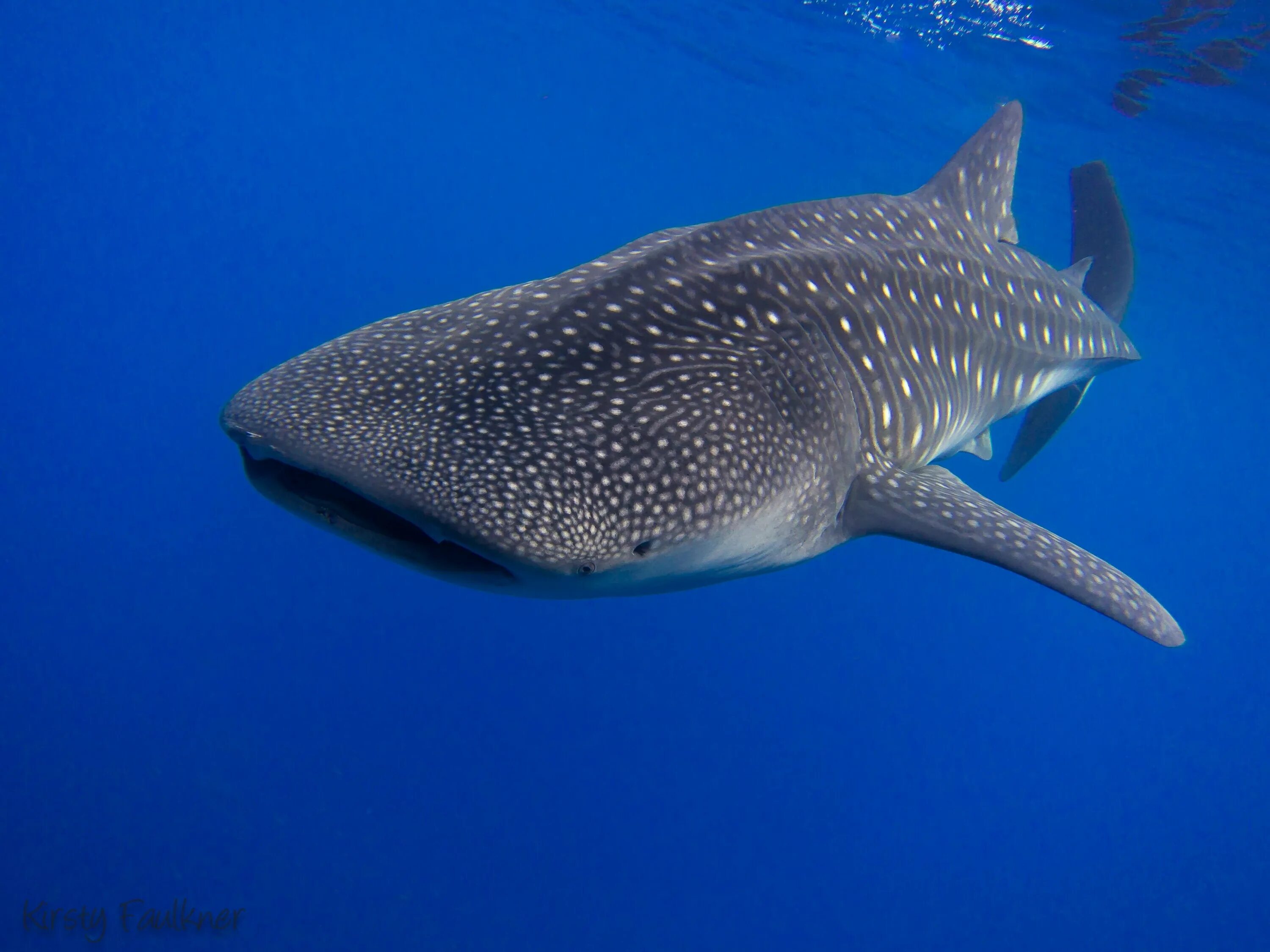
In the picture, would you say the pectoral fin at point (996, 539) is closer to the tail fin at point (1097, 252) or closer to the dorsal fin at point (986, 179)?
the dorsal fin at point (986, 179)

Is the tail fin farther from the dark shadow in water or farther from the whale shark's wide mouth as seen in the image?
the whale shark's wide mouth

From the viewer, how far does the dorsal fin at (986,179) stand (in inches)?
218

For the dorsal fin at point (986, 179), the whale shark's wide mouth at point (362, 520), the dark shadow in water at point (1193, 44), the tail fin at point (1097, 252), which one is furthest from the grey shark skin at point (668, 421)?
the dark shadow in water at point (1193, 44)

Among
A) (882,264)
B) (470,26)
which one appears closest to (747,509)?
(882,264)

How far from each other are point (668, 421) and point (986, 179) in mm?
4673

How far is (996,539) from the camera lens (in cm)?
336

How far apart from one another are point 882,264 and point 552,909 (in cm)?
1064

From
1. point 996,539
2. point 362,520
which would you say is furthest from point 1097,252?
point 362,520

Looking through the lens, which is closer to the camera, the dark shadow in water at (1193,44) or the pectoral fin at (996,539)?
the pectoral fin at (996,539)

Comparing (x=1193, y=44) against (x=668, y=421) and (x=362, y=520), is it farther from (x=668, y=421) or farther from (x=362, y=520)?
(x=362, y=520)

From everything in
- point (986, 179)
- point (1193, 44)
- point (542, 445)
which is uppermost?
point (1193, 44)

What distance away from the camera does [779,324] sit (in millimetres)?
3355

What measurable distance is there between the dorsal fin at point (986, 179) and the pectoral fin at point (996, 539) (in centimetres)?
285

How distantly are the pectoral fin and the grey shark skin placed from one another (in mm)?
13
